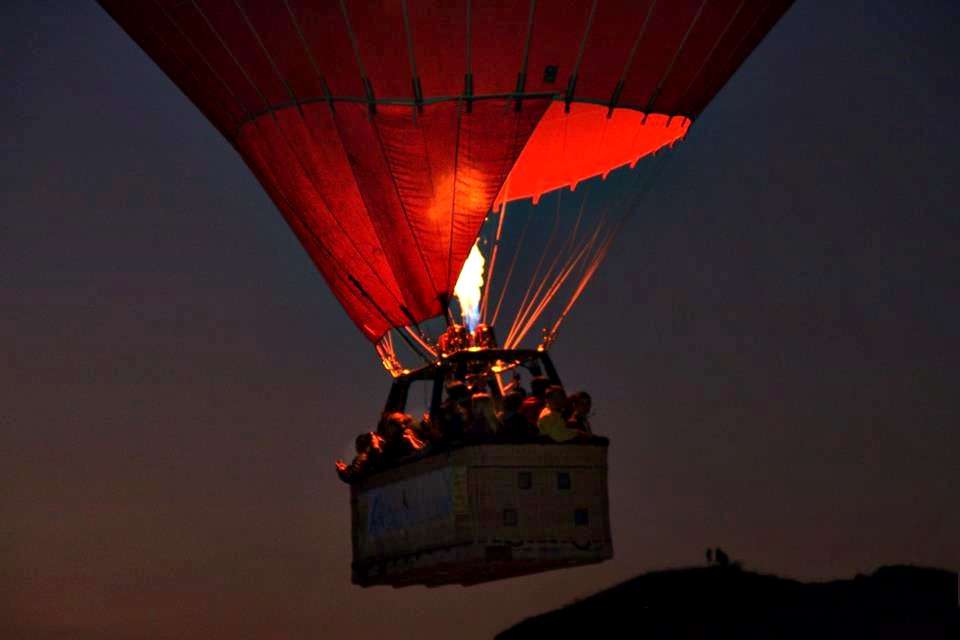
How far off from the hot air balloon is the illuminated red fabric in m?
0.02

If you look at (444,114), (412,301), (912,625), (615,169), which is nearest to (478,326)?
(412,301)

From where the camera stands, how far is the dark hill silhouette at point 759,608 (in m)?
15.8

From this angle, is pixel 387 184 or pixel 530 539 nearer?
pixel 530 539

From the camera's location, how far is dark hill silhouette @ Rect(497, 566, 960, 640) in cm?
1577

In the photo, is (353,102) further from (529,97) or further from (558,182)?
(558,182)

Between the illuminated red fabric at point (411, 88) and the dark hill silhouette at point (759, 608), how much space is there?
4840 mm

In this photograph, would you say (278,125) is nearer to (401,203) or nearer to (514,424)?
(401,203)

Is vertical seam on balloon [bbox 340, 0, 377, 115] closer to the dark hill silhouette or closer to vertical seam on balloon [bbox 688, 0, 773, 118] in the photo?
vertical seam on balloon [bbox 688, 0, 773, 118]

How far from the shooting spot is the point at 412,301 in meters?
13.7

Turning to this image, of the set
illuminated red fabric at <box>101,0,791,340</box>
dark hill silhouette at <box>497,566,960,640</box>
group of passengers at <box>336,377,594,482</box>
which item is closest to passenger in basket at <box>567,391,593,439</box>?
group of passengers at <box>336,377,594,482</box>

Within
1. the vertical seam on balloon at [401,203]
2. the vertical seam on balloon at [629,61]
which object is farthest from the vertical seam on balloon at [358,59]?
the vertical seam on balloon at [629,61]

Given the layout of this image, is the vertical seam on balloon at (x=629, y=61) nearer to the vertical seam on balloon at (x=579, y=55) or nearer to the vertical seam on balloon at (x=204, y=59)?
the vertical seam on balloon at (x=579, y=55)

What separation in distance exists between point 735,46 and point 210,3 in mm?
4102

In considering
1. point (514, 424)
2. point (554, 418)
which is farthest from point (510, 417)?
point (554, 418)
